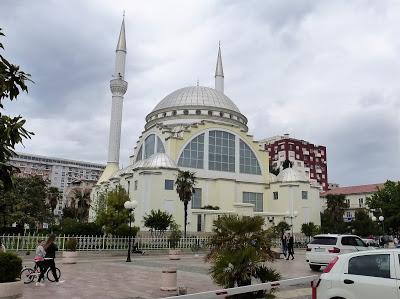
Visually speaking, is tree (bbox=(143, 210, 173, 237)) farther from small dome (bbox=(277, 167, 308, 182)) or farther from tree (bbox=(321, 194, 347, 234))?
tree (bbox=(321, 194, 347, 234))

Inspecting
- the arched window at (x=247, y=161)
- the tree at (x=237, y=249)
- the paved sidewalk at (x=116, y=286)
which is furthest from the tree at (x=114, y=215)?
the tree at (x=237, y=249)

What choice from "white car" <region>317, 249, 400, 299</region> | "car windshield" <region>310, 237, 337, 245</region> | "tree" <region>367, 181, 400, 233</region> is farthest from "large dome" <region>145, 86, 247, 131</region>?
"white car" <region>317, 249, 400, 299</region>

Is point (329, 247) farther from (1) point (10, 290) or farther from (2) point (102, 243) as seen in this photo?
(2) point (102, 243)

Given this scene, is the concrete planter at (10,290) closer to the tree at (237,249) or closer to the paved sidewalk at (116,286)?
the paved sidewalk at (116,286)

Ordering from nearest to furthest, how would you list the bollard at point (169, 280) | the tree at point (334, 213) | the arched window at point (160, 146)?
the bollard at point (169, 280) < the arched window at point (160, 146) < the tree at point (334, 213)

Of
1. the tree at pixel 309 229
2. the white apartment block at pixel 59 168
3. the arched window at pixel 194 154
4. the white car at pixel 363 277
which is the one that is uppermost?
the white apartment block at pixel 59 168

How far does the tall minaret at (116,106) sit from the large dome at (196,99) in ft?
22.4

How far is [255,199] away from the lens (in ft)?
182

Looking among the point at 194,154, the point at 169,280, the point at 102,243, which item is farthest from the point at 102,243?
the point at 194,154

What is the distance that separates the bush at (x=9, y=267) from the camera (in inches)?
403

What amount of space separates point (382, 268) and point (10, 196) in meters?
43.9

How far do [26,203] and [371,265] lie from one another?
46280 millimetres

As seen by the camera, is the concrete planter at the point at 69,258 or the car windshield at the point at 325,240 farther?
the concrete planter at the point at 69,258

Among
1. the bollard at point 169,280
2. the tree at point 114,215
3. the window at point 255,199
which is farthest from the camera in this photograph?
the window at point 255,199
